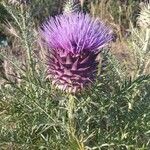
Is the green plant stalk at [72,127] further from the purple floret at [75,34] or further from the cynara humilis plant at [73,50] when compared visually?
the purple floret at [75,34]

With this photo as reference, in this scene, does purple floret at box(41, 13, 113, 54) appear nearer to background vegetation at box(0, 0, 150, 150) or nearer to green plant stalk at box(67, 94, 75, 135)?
background vegetation at box(0, 0, 150, 150)

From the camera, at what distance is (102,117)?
254 cm

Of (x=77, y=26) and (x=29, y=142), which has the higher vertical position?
(x=77, y=26)

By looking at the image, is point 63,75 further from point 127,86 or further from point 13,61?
point 13,61

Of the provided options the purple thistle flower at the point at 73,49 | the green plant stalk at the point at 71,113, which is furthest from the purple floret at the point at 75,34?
the green plant stalk at the point at 71,113

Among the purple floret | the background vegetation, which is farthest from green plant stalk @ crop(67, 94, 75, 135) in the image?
the purple floret

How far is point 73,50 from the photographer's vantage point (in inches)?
85.4

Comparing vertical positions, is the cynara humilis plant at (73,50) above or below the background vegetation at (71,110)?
above

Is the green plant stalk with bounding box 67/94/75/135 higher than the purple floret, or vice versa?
the purple floret

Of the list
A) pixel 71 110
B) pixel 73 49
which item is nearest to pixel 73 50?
pixel 73 49

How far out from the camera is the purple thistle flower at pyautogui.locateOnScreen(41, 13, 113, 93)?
2.17 m

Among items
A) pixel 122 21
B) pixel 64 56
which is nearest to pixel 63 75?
pixel 64 56

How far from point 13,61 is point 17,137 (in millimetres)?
371

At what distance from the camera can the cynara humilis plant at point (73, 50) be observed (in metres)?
2.17
